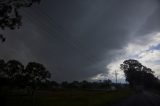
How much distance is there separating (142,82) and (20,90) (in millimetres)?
109767

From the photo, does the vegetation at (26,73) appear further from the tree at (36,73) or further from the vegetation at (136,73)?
the vegetation at (136,73)

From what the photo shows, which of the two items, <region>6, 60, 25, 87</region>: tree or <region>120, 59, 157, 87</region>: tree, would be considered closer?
<region>6, 60, 25, 87</region>: tree

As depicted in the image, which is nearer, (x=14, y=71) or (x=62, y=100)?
(x=62, y=100)

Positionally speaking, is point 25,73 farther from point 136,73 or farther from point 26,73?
point 136,73

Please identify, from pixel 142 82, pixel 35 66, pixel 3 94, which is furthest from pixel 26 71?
pixel 142 82

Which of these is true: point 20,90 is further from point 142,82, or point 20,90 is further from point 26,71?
point 142,82

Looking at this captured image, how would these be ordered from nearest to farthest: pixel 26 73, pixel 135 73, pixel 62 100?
pixel 62 100
pixel 26 73
pixel 135 73

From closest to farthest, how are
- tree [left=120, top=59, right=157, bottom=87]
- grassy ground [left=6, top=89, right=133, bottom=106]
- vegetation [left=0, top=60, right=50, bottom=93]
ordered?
grassy ground [left=6, top=89, right=133, bottom=106], vegetation [left=0, top=60, right=50, bottom=93], tree [left=120, top=59, right=157, bottom=87]

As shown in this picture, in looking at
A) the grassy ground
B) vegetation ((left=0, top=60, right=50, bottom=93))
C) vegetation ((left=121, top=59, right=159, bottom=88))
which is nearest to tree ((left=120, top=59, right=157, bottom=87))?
vegetation ((left=121, top=59, right=159, bottom=88))

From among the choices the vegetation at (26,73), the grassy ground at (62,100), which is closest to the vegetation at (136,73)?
the vegetation at (26,73)

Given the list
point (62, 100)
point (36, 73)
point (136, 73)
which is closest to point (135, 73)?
point (136, 73)

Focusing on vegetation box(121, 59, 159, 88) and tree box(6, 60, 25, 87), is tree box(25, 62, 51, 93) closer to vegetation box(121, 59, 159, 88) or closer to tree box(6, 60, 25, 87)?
tree box(6, 60, 25, 87)

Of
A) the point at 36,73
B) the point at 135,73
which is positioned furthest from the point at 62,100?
the point at 135,73

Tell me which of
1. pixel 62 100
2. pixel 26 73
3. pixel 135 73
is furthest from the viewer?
pixel 135 73
